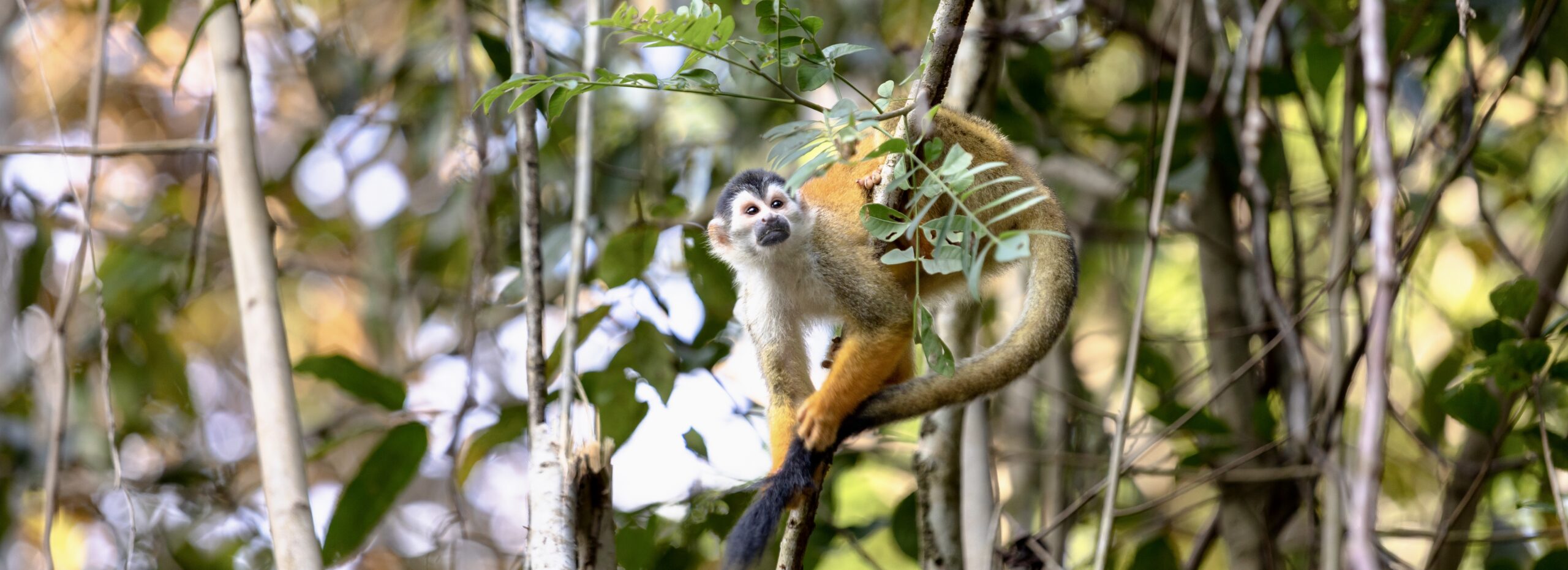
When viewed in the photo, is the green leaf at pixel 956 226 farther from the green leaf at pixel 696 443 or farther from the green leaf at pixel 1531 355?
the green leaf at pixel 1531 355

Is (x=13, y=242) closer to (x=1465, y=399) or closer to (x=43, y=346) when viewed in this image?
(x=43, y=346)

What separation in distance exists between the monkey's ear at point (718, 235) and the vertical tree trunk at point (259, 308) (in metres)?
0.96

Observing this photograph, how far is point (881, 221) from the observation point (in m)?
1.61

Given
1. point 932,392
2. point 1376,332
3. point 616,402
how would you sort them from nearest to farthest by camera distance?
point 1376,332
point 932,392
point 616,402

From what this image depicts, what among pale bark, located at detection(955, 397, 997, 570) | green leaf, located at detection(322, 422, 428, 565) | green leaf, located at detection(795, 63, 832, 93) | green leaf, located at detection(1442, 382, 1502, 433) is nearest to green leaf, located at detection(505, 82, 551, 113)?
green leaf, located at detection(795, 63, 832, 93)

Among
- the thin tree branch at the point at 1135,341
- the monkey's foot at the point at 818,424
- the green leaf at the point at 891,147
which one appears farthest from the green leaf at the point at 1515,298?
the green leaf at the point at 891,147

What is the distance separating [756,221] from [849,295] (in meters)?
0.28

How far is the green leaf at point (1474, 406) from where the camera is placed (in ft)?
8.32

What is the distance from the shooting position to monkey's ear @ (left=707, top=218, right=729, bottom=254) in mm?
2629

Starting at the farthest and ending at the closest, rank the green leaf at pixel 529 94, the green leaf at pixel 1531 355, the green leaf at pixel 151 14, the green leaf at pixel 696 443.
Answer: the green leaf at pixel 151 14 < the green leaf at pixel 696 443 < the green leaf at pixel 1531 355 < the green leaf at pixel 529 94

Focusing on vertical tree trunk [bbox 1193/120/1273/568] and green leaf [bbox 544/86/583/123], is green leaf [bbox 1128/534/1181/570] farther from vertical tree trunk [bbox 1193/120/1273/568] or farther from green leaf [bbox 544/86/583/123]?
green leaf [bbox 544/86/583/123]

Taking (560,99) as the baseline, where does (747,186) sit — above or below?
above

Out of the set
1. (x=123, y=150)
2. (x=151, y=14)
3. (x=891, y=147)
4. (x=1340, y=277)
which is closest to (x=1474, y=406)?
(x=1340, y=277)

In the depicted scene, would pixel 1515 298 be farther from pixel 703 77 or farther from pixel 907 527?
pixel 703 77
